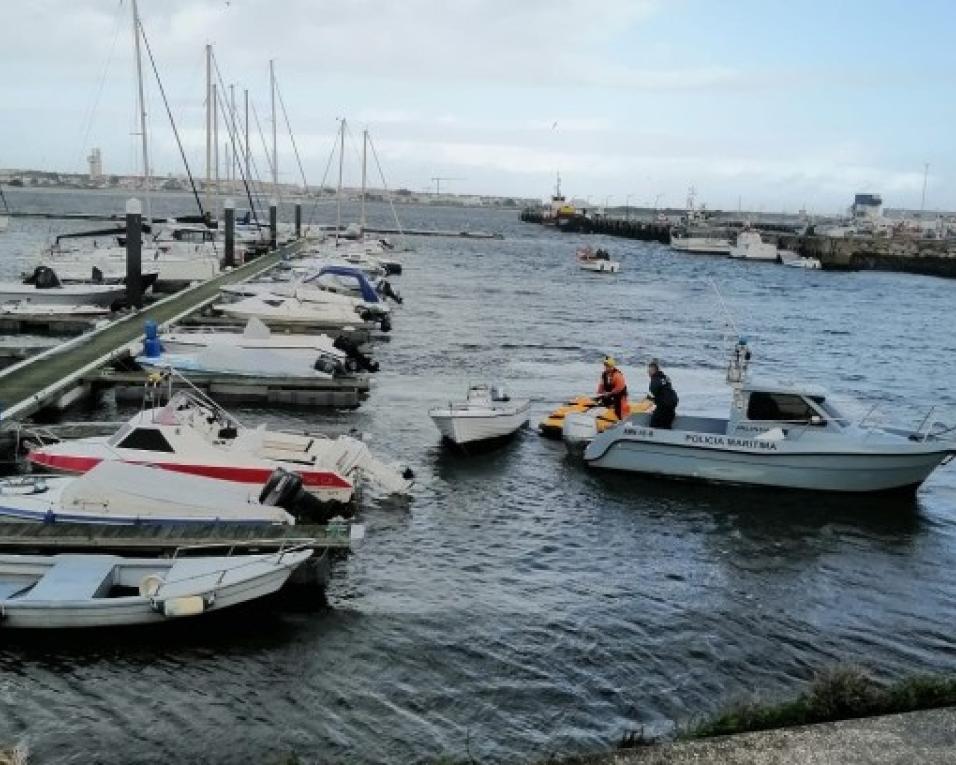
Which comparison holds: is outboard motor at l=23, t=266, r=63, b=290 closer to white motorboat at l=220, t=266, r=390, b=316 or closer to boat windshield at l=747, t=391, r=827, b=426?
white motorboat at l=220, t=266, r=390, b=316

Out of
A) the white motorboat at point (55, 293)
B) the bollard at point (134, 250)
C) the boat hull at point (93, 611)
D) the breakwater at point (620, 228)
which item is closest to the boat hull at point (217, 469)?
the boat hull at point (93, 611)

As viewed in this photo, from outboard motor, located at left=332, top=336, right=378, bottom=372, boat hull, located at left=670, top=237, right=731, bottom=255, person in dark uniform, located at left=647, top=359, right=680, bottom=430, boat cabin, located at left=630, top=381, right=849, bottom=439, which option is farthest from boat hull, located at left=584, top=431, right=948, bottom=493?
boat hull, located at left=670, top=237, right=731, bottom=255

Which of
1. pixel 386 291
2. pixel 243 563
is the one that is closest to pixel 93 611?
pixel 243 563

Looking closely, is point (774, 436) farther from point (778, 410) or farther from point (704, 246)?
point (704, 246)

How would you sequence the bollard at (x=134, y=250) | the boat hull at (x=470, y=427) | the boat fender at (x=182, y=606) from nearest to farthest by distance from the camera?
the boat fender at (x=182, y=606), the boat hull at (x=470, y=427), the bollard at (x=134, y=250)

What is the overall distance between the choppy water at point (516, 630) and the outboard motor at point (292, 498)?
106 centimetres

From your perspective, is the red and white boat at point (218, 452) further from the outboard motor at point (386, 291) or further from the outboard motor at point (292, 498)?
the outboard motor at point (386, 291)

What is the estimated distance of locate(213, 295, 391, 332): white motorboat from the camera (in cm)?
3325

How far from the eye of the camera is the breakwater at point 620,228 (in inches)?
5477

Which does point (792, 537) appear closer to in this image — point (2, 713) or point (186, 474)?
point (186, 474)

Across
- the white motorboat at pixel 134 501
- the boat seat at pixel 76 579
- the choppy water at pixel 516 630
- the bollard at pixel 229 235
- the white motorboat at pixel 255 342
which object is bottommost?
the choppy water at pixel 516 630

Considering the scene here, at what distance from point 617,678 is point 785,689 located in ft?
6.14

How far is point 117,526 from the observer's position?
43.1 feet

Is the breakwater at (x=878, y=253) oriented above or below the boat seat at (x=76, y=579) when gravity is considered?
above
